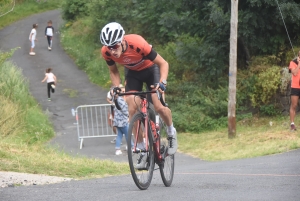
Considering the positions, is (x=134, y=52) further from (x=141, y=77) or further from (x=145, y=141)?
(x=145, y=141)

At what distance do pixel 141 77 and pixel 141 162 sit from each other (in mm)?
1230

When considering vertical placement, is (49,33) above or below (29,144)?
above

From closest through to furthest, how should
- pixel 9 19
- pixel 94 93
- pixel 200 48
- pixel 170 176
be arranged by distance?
1. pixel 170 176
2. pixel 200 48
3. pixel 94 93
4. pixel 9 19

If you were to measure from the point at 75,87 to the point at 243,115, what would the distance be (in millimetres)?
10486

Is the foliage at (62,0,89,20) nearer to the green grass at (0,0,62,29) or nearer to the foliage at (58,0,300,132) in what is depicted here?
the green grass at (0,0,62,29)

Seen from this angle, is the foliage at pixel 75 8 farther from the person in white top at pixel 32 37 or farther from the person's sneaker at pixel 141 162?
the person's sneaker at pixel 141 162

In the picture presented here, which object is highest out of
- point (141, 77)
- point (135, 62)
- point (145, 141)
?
point (135, 62)

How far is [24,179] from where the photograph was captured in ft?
31.2

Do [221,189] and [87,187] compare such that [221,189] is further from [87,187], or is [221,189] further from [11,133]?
[11,133]

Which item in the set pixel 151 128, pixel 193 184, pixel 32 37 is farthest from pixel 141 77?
pixel 32 37

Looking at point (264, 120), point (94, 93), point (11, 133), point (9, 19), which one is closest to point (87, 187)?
point (11, 133)

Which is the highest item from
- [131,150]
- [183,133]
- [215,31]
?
[215,31]

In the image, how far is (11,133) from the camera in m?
18.3

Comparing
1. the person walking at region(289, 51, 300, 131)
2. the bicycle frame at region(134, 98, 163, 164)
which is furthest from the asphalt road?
the person walking at region(289, 51, 300, 131)
